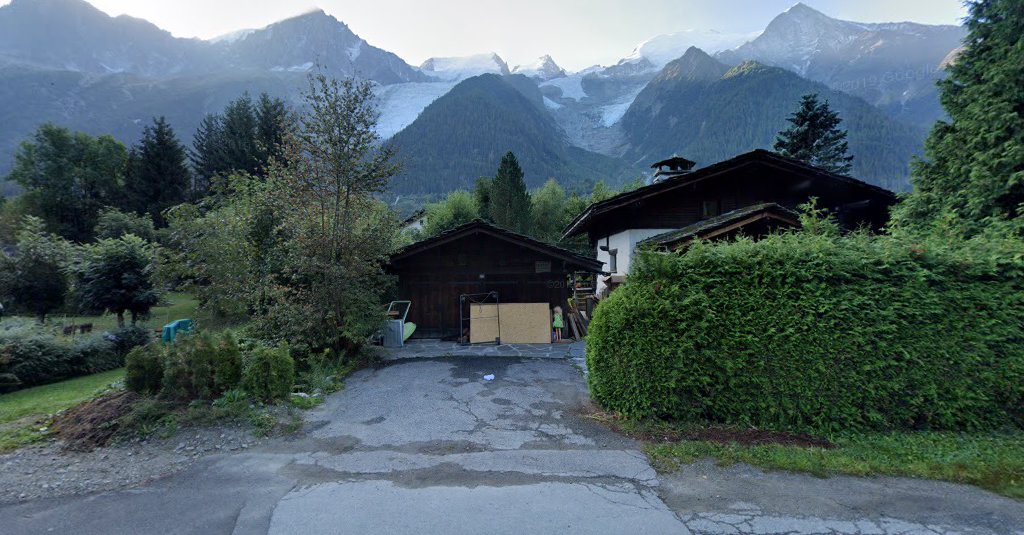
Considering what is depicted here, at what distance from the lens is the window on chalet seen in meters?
13.4

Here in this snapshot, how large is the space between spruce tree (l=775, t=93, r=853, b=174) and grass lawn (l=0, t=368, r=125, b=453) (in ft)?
106

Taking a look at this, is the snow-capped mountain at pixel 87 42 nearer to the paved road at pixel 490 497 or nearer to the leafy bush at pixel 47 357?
the leafy bush at pixel 47 357

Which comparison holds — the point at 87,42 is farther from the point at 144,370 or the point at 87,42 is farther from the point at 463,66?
the point at 144,370

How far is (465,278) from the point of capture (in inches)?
532

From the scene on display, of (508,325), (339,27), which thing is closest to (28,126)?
(339,27)

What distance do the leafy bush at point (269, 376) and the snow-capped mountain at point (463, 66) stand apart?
187364mm

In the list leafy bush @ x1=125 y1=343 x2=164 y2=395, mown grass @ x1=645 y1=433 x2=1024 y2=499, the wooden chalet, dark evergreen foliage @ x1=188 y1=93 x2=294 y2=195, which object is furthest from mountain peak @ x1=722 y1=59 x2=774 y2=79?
leafy bush @ x1=125 y1=343 x2=164 y2=395

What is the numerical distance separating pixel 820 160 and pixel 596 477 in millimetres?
29218

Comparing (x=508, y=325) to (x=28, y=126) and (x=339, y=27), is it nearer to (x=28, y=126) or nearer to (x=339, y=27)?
(x=28, y=126)

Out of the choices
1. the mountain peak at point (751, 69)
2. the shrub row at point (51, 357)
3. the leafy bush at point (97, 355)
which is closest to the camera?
the shrub row at point (51, 357)

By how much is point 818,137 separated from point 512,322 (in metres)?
25.1

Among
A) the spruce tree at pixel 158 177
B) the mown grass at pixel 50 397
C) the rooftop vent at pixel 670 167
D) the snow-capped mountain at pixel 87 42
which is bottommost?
the mown grass at pixel 50 397

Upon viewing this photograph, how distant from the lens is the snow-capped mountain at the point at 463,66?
177 meters

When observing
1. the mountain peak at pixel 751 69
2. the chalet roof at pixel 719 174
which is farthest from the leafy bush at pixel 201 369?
the mountain peak at pixel 751 69
